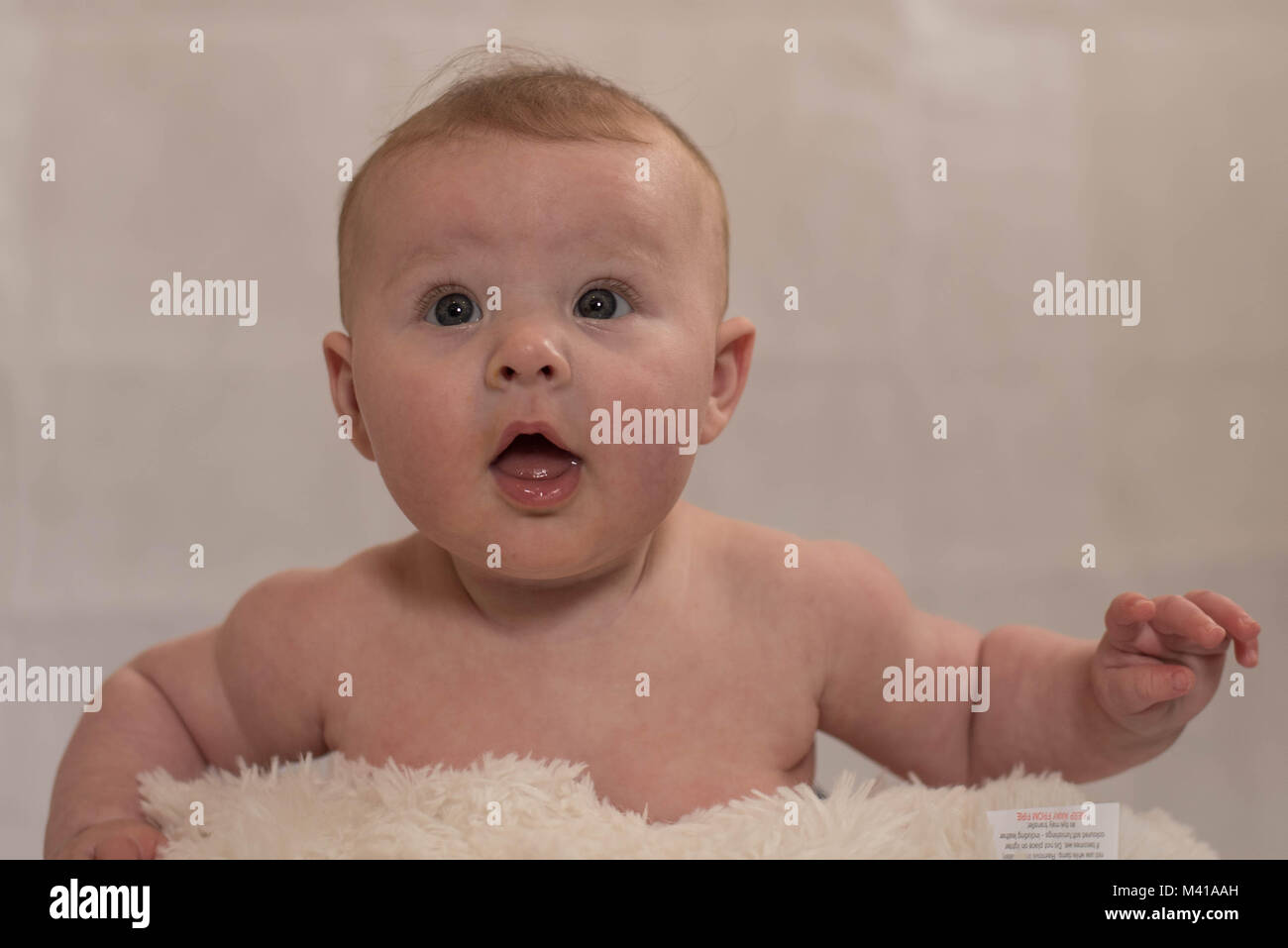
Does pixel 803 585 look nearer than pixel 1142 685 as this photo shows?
No

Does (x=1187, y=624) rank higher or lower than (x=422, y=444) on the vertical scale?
lower

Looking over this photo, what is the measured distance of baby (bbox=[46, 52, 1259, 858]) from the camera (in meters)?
0.87

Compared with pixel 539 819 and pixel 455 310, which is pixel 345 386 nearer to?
pixel 455 310

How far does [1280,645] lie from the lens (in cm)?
133

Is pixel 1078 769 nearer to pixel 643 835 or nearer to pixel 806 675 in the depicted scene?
pixel 806 675

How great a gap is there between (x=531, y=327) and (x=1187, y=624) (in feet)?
1.50

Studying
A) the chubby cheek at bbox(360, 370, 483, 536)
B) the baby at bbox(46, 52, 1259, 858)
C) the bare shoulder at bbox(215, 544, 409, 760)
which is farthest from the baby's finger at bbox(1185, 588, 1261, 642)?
the bare shoulder at bbox(215, 544, 409, 760)

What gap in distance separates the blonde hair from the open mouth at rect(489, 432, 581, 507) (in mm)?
192

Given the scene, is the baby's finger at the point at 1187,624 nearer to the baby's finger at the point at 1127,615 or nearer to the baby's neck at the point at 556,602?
the baby's finger at the point at 1127,615

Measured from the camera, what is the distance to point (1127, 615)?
0.88m

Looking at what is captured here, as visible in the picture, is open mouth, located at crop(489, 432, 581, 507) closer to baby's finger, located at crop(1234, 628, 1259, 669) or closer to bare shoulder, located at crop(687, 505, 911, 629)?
bare shoulder, located at crop(687, 505, 911, 629)

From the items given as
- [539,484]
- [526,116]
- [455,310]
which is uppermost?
[526,116]

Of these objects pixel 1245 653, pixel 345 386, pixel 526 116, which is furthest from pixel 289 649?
pixel 1245 653
